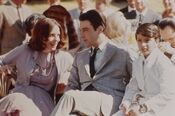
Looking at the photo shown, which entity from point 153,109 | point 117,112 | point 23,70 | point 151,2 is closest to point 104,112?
point 117,112

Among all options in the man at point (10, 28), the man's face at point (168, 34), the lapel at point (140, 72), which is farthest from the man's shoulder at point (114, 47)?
the man at point (10, 28)

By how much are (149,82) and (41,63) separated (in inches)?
39.4

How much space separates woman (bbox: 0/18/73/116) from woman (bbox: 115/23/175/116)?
69 cm

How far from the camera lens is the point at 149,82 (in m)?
4.23

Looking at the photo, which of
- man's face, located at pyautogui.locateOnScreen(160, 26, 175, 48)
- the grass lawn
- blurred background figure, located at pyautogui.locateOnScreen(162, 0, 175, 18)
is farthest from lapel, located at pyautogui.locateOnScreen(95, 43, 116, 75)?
the grass lawn

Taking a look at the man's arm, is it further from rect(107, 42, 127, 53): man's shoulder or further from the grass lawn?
the grass lawn

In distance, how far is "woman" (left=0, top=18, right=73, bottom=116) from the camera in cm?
440

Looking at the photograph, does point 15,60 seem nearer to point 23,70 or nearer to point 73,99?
point 23,70

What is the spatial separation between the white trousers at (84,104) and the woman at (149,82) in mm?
152

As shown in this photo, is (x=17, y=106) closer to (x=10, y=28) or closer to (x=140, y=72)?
(x=140, y=72)

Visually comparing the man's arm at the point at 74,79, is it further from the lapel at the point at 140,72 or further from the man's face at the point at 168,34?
the man's face at the point at 168,34

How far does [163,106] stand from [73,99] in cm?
73

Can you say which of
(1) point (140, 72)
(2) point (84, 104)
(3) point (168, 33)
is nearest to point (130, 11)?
(3) point (168, 33)

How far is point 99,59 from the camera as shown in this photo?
178 inches
